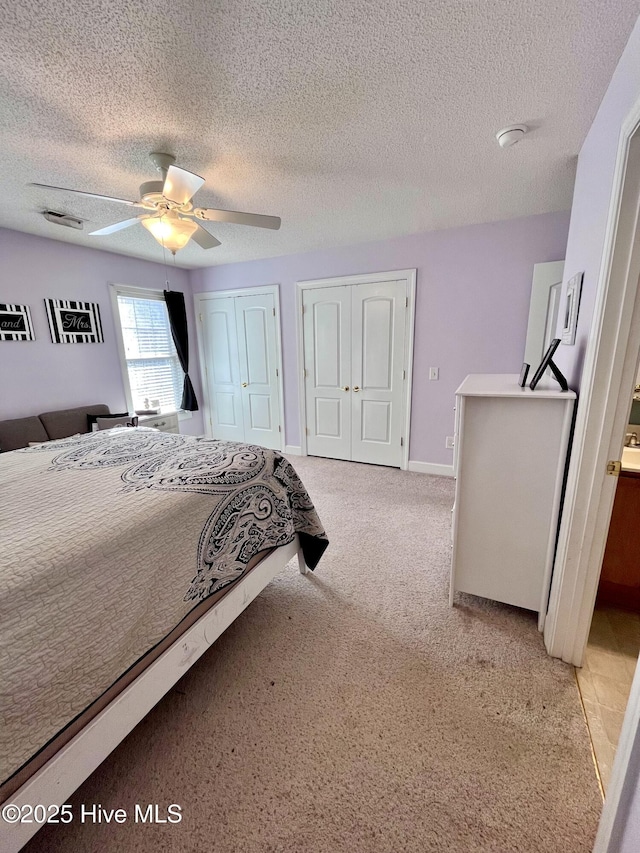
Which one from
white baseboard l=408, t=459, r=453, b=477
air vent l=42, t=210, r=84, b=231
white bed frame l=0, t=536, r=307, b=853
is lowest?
white baseboard l=408, t=459, r=453, b=477

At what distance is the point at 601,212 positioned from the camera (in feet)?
4.42

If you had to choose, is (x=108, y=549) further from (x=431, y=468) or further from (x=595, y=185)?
(x=431, y=468)

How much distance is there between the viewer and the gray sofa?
2764mm

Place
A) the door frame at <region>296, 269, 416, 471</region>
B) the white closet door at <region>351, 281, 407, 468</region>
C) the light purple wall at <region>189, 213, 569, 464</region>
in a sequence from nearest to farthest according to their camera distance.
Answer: the light purple wall at <region>189, 213, 569, 464</region>, the door frame at <region>296, 269, 416, 471</region>, the white closet door at <region>351, 281, 407, 468</region>

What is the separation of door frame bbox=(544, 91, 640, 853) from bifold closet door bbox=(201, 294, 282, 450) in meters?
3.37

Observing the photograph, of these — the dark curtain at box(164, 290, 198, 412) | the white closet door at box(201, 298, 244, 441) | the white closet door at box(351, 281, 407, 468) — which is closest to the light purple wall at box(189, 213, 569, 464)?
the white closet door at box(351, 281, 407, 468)

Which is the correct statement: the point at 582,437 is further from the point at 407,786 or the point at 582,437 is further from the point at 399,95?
the point at 399,95

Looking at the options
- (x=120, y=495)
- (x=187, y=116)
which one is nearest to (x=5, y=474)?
(x=120, y=495)

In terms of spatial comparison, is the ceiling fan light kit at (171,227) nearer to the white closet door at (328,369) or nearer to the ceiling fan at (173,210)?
the ceiling fan at (173,210)

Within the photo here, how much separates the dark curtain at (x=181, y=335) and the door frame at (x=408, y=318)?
5.06 ft

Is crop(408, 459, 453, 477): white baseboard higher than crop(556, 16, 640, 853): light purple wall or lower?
lower

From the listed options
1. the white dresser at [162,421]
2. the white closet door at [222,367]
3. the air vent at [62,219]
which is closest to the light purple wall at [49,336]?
the white dresser at [162,421]

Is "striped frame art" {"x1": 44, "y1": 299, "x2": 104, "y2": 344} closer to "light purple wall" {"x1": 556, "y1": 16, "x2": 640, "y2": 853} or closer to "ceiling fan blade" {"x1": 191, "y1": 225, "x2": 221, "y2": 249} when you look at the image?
"ceiling fan blade" {"x1": 191, "y1": 225, "x2": 221, "y2": 249}

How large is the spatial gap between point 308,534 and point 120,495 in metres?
0.99
